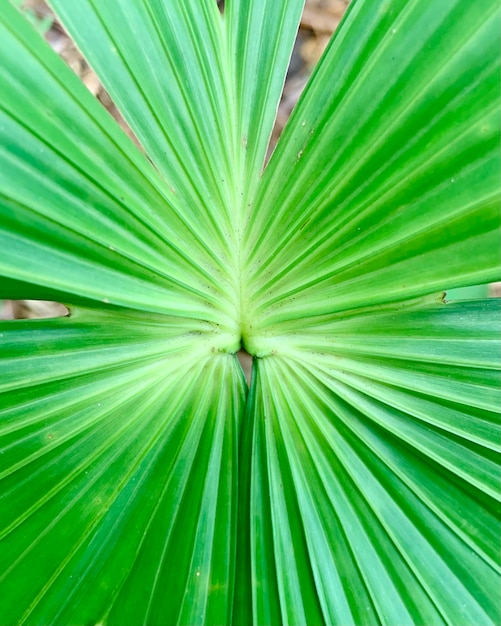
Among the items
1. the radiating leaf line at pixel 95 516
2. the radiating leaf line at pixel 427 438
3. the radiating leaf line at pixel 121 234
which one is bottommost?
the radiating leaf line at pixel 95 516

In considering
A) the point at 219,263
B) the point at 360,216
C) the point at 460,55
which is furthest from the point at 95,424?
the point at 460,55

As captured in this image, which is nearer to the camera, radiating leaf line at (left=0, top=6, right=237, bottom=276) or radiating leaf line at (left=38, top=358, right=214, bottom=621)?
radiating leaf line at (left=0, top=6, right=237, bottom=276)

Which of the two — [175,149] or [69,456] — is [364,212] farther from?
[69,456]

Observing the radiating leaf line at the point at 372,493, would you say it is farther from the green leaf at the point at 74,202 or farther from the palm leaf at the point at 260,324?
the green leaf at the point at 74,202

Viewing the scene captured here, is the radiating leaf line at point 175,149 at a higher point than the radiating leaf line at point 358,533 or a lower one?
higher

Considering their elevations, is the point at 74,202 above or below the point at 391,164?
below

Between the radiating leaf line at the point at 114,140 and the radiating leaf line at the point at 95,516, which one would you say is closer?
the radiating leaf line at the point at 114,140

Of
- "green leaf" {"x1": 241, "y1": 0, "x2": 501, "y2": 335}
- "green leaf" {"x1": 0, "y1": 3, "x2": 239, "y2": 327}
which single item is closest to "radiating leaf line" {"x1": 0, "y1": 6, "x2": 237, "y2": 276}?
"green leaf" {"x1": 0, "y1": 3, "x2": 239, "y2": 327}

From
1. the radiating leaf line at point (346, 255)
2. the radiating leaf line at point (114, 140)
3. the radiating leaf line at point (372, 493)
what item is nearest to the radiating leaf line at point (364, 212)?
the radiating leaf line at point (346, 255)

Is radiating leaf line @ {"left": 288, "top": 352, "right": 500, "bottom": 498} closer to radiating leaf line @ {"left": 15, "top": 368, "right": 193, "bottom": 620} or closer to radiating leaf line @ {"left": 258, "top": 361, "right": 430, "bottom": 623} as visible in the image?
radiating leaf line @ {"left": 258, "top": 361, "right": 430, "bottom": 623}

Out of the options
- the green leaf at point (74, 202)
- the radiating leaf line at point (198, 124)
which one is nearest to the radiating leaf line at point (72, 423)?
the green leaf at point (74, 202)

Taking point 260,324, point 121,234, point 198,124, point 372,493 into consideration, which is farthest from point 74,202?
point 372,493
